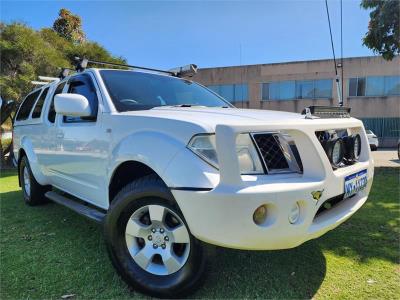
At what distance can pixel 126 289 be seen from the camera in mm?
2645

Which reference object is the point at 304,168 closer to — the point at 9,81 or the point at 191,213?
the point at 191,213

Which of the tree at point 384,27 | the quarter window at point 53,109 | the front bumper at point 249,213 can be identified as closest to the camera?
the front bumper at point 249,213

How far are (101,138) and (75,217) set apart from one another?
6.69 feet

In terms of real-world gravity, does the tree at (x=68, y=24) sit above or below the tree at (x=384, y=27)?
above

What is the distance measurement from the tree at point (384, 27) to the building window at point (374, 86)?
758 inches

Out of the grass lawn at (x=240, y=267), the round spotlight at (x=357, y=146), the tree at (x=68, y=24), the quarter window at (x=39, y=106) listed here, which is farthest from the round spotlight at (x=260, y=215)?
the tree at (x=68, y=24)

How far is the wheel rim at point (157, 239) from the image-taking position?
244 cm

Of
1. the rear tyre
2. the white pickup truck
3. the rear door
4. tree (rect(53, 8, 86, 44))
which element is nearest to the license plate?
the white pickup truck

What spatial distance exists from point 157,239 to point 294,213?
1.01 meters

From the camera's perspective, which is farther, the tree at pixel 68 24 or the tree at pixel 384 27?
the tree at pixel 68 24

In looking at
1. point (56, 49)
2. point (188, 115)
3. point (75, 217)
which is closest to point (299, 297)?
point (188, 115)

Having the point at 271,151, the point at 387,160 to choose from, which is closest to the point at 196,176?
the point at 271,151

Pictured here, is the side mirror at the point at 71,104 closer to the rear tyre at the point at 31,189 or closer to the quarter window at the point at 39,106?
the quarter window at the point at 39,106

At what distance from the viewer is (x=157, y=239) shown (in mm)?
2545
